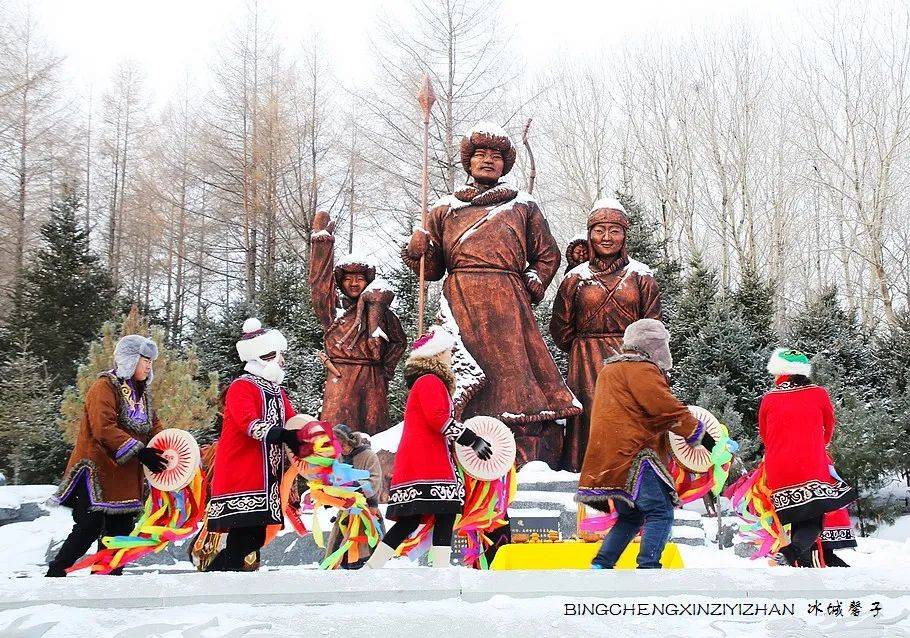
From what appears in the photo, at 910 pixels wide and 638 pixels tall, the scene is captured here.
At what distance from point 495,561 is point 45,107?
2224 cm

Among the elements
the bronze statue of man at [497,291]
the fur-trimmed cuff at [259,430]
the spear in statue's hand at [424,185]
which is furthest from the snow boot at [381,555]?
the spear in statue's hand at [424,185]

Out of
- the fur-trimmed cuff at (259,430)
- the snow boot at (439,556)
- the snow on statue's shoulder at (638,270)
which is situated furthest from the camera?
the snow on statue's shoulder at (638,270)

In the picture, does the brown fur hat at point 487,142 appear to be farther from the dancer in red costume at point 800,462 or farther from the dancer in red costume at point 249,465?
the dancer in red costume at point 249,465

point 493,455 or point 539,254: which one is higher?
point 539,254

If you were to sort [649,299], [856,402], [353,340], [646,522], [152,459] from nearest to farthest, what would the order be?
1. [646,522]
2. [152,459]
3. [649,299]
4. [353,340]
5. [856,402]

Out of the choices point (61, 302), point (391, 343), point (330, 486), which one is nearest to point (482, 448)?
point (330, 486)

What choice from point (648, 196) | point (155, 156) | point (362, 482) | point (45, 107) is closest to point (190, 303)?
point (155, 156)

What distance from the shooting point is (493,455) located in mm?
4934

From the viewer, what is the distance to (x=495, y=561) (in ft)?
17.3

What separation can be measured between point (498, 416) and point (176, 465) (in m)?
3.10

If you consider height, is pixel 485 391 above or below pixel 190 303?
below

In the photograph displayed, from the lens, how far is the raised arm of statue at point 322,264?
8.22 m

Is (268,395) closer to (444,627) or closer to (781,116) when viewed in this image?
(444,627)

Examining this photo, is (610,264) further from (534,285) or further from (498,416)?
(498,416)
